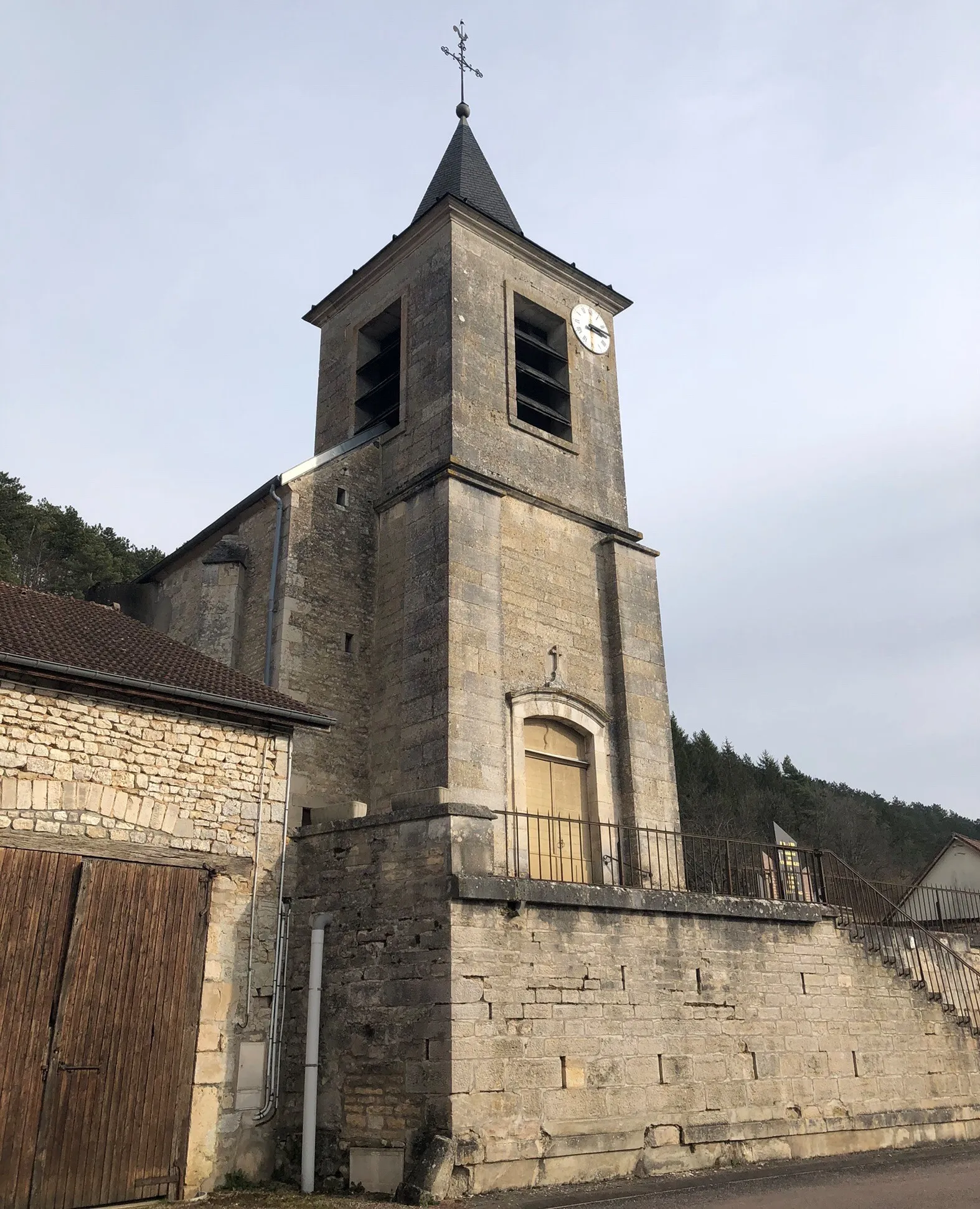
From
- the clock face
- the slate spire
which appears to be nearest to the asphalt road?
the clock face

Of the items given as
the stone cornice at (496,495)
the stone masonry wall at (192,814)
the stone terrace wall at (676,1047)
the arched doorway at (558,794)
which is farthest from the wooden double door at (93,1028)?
the stone cornice at (496,495)

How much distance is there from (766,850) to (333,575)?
685cm

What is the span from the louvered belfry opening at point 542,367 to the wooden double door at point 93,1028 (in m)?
9.62

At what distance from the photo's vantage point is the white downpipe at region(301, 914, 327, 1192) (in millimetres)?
8320

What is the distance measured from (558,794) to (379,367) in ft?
27.6

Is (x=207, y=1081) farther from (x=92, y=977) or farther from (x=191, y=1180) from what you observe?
(x=92, y=977)

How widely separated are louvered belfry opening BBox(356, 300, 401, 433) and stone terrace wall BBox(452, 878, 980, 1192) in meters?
9.50

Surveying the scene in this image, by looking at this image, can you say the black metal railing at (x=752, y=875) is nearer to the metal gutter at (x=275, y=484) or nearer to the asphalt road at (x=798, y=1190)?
the asphalt road at (x=798, y=1190)

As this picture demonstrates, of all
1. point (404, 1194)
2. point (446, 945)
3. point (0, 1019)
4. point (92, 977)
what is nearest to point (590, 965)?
point (446, 945)

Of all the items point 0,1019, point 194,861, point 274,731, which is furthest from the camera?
point 274,731

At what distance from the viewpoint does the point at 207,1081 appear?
27.5ft

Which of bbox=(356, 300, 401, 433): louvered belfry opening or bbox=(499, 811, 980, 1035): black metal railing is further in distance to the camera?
bbox=(356, 300, 401, 433): louvered belfry opening

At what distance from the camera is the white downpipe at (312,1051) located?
8.32 m

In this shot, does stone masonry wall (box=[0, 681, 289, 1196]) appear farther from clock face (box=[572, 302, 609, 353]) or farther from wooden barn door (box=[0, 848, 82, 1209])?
clock face (box=[572, 302, 609, 353])
